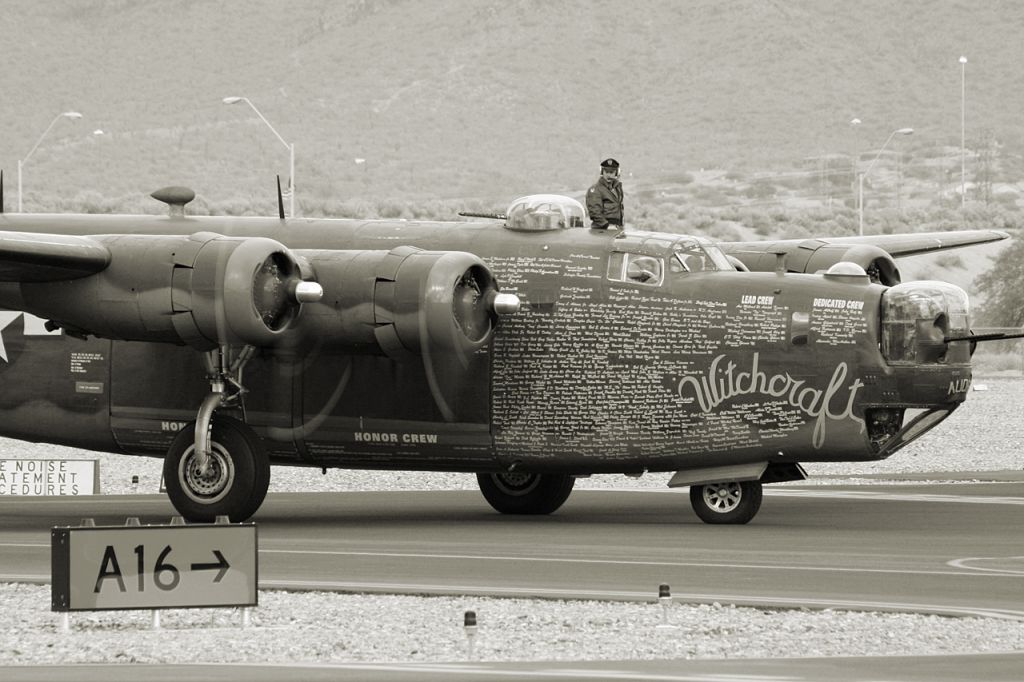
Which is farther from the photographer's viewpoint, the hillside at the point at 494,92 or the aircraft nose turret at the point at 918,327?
the hillside at the point at 494,92

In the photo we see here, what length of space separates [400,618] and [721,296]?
8.38 metres

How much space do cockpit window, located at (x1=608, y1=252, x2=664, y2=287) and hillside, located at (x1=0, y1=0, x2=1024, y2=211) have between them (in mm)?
99579

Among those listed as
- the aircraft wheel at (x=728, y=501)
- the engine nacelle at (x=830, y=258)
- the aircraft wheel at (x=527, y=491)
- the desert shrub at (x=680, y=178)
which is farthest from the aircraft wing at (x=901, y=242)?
the desert shrub at (x=680, y=178)

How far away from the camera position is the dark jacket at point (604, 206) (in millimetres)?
23172

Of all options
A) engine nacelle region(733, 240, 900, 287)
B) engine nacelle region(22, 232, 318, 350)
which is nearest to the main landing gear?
engine nacelle region(22, 232, 318, 350)

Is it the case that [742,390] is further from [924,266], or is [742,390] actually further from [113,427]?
[924,266]

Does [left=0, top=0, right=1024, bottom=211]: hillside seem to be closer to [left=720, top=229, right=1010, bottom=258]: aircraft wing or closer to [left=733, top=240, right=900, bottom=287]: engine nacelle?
[left=720, top=229, right=1010, bottom=258]: aircraft wing

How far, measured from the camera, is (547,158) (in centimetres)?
13388

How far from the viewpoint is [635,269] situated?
22.6m

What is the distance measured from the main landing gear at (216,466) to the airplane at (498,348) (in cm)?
3

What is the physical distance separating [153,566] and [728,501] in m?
10.0

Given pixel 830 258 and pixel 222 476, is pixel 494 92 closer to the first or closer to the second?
pixel 830 258
